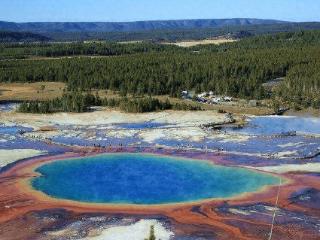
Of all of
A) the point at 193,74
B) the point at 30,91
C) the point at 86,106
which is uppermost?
the point at 193,74

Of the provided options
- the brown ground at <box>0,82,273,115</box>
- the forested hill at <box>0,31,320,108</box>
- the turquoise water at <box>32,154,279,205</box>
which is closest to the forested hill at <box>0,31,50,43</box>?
the forested hill at <box>0,31,320,108</box>

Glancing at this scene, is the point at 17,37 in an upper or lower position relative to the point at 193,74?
lower

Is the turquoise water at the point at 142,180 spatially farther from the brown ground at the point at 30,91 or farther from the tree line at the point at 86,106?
the brown ground at the point at 30,91

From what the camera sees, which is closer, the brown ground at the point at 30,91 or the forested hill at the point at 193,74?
the forested hill at the point at 193,74

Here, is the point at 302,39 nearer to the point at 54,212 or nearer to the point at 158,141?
the point at 158,141

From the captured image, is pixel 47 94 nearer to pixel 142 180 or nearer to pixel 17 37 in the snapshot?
pixel 142 180

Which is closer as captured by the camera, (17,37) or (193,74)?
(193,74)

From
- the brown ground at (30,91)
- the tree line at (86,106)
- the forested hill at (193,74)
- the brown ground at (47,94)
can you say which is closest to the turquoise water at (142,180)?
the tree line at (86,106)

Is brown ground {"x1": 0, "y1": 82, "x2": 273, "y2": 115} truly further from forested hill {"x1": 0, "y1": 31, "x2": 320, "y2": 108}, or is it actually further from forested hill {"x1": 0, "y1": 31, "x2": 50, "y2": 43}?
forested hill {"x1": 0, "y1": 31, "x2": 50, "y2": 43}

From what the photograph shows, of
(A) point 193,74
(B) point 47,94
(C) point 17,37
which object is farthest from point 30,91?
(C) point 17,37
